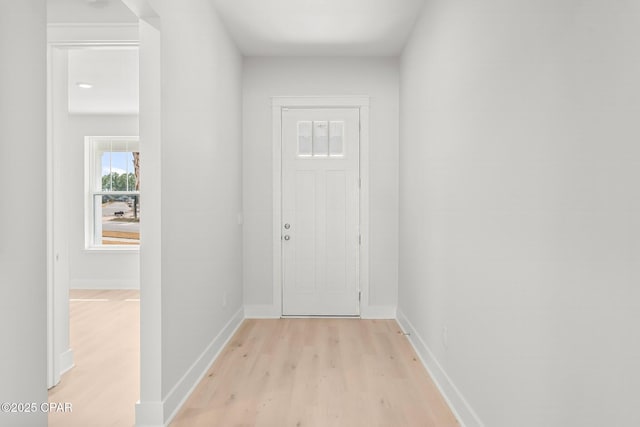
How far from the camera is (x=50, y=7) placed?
9.70ft

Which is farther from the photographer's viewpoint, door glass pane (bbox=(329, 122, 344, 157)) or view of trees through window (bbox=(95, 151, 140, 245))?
view of trees through window (bbox=(95, 151, 140, 245))

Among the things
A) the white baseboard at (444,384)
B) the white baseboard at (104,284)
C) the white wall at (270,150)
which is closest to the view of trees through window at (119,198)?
the white baseboard at (104,284)

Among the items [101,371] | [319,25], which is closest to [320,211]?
[319,25]

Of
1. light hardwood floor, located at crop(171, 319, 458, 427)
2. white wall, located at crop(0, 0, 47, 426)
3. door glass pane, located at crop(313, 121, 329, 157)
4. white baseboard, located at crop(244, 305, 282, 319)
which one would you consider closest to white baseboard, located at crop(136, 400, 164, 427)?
light hardwood floor, located at crop(171, 319, 458, 427)

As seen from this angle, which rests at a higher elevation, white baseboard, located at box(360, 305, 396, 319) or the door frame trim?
the door frame trim

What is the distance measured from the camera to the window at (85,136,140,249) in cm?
681

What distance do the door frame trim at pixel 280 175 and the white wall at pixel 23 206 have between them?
11.1 feet

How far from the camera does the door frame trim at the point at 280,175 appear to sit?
4.75 metres

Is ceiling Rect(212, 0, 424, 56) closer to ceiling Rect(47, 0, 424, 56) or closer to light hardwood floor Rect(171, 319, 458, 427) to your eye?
ceiling Rect(47, 0, 424, 56)

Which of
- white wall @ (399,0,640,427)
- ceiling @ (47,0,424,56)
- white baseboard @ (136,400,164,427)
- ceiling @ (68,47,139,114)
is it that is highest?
ceiling @ (47,0,424,56)

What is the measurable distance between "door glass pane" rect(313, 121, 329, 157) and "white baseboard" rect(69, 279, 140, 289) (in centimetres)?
371

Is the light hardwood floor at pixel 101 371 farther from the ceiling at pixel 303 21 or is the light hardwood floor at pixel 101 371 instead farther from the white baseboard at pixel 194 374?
the ceiling at pixel 303 21

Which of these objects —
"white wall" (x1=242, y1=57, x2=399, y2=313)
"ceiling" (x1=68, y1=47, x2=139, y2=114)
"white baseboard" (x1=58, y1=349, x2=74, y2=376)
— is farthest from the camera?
"white wall" (x1=242, y1=57, x2=399, y2=313)

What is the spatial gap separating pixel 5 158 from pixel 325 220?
371 centimetres
